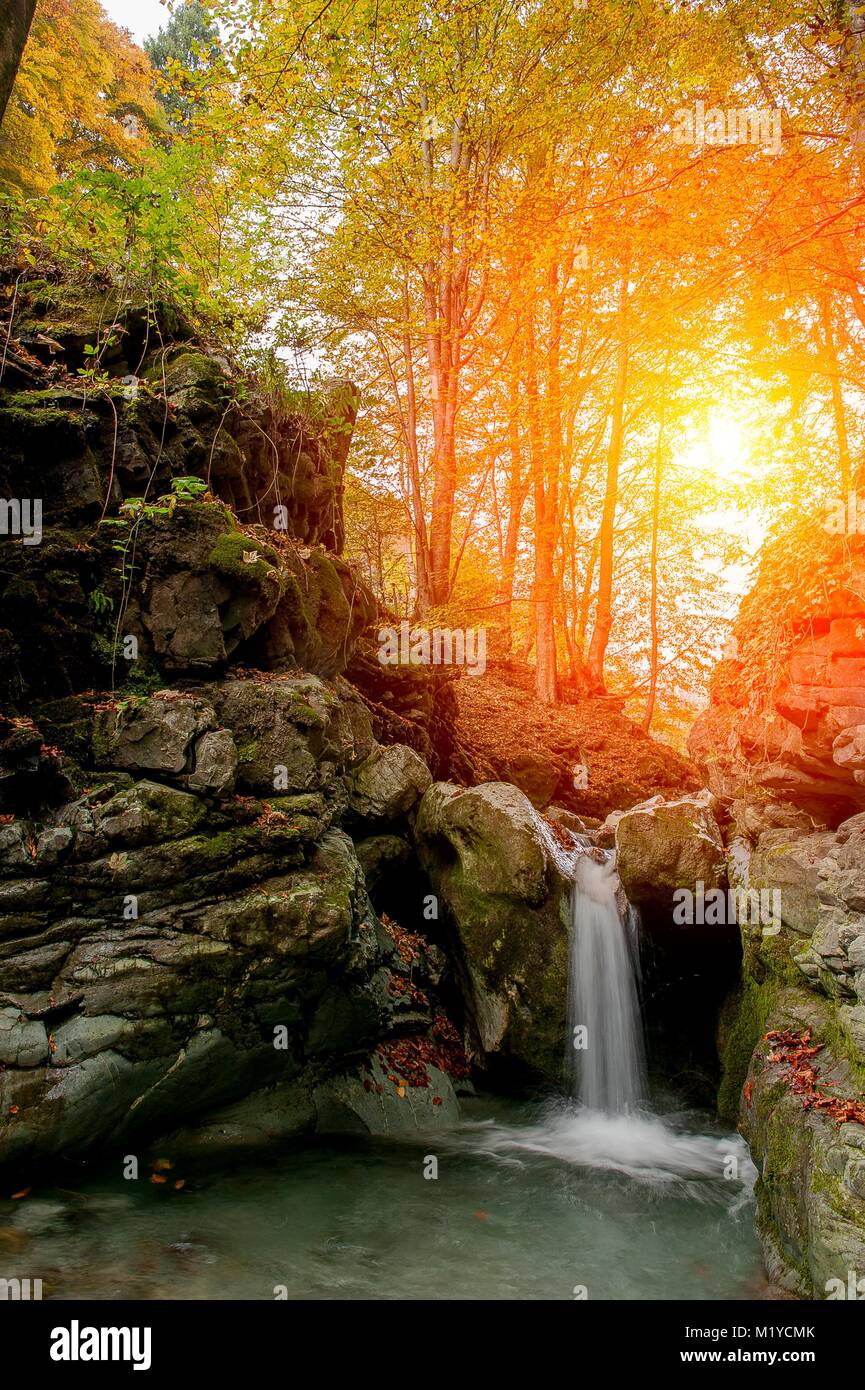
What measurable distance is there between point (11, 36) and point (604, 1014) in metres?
11.0

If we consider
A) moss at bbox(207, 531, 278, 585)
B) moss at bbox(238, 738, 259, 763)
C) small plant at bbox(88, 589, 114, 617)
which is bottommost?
moss at bbox(238, 738, 259, 763)

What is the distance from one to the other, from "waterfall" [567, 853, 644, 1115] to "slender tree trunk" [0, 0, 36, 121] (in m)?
9.87

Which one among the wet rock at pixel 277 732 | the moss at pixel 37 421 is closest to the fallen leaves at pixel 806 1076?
the wet rock at pixel 277 732

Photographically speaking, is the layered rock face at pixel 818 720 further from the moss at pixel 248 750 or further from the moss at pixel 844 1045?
the moss at pixel 248 750

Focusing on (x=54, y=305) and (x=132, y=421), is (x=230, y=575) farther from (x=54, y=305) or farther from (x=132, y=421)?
(x=54, y=305)

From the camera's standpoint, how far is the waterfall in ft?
27.5

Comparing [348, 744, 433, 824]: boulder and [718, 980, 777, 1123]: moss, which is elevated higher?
[348, 744, 433, 824]: boulder

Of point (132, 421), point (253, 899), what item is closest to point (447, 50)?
point (132, 421)

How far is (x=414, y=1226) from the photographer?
5629mm

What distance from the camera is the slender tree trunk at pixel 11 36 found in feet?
15.5

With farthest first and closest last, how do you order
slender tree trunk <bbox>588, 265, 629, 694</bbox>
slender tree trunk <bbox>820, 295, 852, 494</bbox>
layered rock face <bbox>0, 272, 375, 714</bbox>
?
slender tree trunk <bbox>588, 265, 629, 694</bbox>, slender tree trunk <bbox>820, 295, 852, 494</bbox>, layered rock face <bbox>0, 272, 375, 714</bbox>

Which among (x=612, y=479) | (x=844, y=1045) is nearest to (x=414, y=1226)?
(x=844, y=1045)

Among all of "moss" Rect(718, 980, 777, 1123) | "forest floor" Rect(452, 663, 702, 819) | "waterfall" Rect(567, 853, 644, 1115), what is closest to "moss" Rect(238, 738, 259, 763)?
"waterfall" Rect(567, 853, 644, 1115)

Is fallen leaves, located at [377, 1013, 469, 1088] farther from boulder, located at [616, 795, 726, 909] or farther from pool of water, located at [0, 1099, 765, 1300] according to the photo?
boulder, located at [616, 795, 726, 909]
